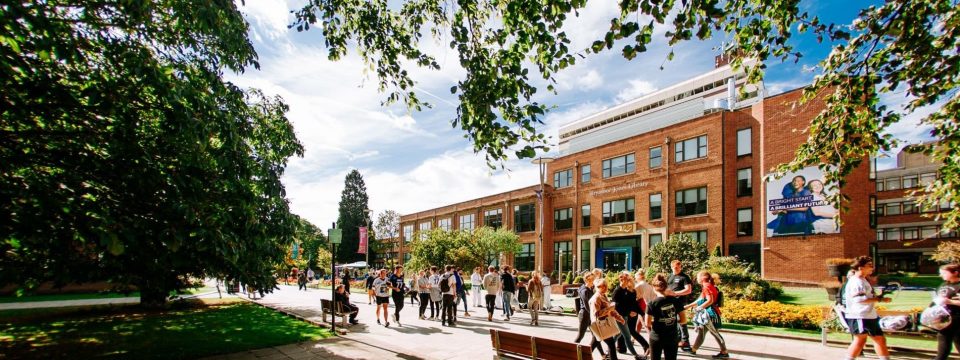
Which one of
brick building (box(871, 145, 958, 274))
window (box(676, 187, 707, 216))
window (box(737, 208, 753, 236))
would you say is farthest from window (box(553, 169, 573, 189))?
brick building (box(871, 145, 958, 274))

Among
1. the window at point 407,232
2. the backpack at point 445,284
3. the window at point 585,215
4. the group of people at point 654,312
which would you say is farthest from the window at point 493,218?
the group of people at point 654,312

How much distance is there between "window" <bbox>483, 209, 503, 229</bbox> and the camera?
47581mm

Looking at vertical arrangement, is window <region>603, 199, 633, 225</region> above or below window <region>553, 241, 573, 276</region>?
above

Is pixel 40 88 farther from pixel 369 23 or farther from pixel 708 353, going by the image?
pixel 708 353

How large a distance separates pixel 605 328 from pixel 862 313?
3.75m

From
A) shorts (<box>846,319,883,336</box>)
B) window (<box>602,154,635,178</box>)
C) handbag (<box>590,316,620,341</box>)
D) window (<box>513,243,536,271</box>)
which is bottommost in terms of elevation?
window (<box>513,243,536,271</box>)

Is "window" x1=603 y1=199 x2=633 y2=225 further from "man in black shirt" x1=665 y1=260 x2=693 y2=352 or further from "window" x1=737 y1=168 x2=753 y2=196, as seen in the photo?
"man in black shirt" x1=665 y1=260 x2=693 y2=352

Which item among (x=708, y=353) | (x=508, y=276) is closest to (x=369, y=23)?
(x=708, y=353)

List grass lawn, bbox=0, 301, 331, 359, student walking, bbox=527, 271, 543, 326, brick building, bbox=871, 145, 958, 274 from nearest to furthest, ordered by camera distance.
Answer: grass lawn, bbox=0, 301, 331, 359 < student walking, bbox=527, 271, 543, 326 < brick building, bbox=871, 145, 958, 274

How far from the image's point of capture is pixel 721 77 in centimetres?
5884

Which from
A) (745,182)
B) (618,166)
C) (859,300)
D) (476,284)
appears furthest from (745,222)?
(859,300)

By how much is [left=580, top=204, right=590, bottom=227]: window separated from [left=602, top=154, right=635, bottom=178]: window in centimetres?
305

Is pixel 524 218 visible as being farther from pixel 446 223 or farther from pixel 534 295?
pixel 534 295

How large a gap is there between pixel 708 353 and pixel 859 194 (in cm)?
2024
